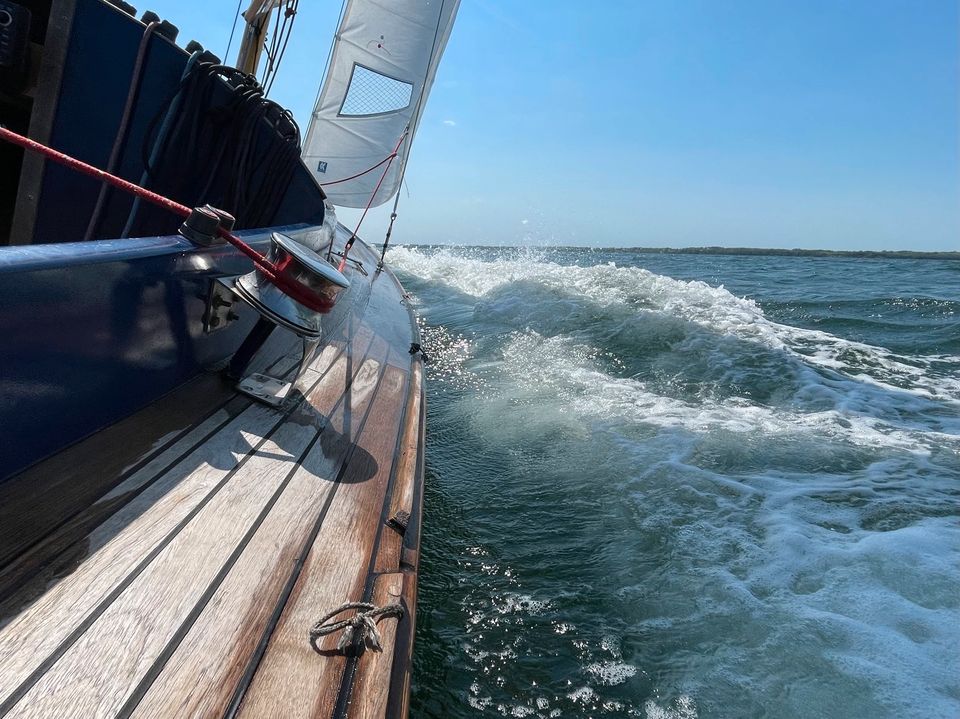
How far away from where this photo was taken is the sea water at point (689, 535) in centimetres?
190

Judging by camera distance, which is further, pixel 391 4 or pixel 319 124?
pixel 319 124

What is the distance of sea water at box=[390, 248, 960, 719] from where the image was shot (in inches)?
74.8

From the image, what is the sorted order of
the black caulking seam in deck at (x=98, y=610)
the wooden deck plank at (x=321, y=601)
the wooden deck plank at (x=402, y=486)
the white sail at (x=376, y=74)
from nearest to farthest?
the black caulking seam in deck at (x=98, y=610), the wooden deck plank at (x=321, y=601), the wooden deck plank at (x=402, y=486), the white sail at (x=376, y=74)

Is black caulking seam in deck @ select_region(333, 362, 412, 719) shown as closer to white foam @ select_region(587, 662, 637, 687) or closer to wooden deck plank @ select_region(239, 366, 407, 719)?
wooden deck plank @ select_region(239, 366, 407, 719)

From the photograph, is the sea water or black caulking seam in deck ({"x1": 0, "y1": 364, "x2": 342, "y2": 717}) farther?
the sea water

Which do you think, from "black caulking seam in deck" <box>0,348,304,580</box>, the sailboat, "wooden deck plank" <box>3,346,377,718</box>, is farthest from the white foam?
"black caulking seam in deck" <box>0,348,304,580</box>

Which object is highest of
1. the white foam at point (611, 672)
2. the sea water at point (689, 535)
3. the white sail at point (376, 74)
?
the white sail at point (376, 74)

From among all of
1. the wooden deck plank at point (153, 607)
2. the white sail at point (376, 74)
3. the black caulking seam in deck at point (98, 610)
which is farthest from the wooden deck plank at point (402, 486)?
the white sail at point (376, 74)

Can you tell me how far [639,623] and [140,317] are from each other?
2.14 m

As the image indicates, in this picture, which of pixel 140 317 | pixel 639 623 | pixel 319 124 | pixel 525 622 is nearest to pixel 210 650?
pixel 140 317

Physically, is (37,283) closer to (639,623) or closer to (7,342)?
(7,342)

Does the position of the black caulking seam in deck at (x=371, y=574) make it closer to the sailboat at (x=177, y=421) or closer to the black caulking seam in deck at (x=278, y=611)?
the sailboat at (x=177, y=421)

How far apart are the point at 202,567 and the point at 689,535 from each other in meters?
2.36

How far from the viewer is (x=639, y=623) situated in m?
2.16
